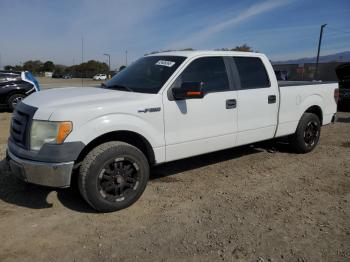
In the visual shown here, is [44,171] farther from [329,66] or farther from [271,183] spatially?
A: [329,66]

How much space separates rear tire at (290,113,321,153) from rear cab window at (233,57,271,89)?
118cm

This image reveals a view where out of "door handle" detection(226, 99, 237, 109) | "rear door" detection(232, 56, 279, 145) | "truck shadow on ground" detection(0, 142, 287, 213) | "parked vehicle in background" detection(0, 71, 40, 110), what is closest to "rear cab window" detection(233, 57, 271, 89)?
"rear door" detection(232, 56, 279, 145)

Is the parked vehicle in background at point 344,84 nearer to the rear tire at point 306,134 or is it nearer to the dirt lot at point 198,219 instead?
the rear tire at point 306,134

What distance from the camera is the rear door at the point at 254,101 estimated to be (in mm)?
5117

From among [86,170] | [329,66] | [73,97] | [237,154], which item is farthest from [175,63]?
[329,66]

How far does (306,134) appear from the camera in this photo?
6.43 metres

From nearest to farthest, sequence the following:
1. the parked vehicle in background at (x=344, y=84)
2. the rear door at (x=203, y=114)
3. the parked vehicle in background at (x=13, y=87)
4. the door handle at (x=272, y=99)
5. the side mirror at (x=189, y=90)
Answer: the side mirror at (x=189, y=90), the rear door at (x=203, y=114), the door handle at (x=272, y=99), the parked vehicle in background at (x=344, y=84), the parked vehicle in background at (x=13, y=87)

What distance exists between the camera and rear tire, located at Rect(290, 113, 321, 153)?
6207mm

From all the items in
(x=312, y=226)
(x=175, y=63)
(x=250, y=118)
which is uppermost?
(x=175, y=63)

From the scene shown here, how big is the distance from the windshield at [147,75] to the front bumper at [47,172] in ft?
4.51

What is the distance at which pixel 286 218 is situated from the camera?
3.89 metres

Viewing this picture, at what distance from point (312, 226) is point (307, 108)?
3.05m

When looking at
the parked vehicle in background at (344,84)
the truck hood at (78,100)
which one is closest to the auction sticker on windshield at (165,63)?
A: the truck hood at (78,100)

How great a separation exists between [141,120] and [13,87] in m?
9.55
